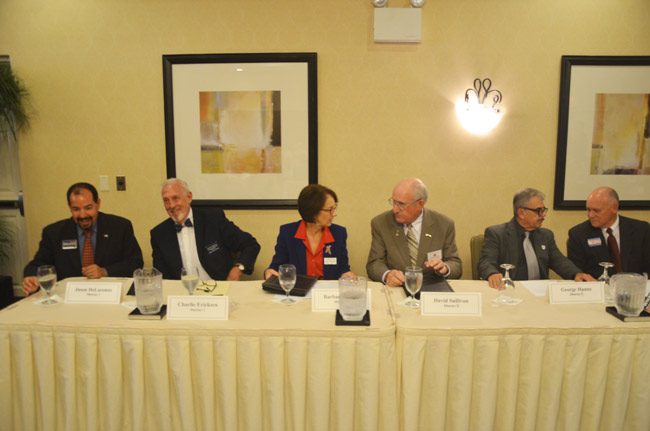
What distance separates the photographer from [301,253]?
2938 mm

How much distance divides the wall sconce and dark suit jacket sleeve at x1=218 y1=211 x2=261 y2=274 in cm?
198

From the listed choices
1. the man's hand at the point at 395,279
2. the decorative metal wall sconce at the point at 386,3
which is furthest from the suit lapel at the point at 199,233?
the decorative metal wall sconce at the point at 386,3

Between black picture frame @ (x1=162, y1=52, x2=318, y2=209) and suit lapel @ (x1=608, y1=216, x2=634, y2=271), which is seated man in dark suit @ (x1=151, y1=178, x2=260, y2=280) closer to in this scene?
black picture frame @ (x1=162, y1=52, x2=318, y2=209)

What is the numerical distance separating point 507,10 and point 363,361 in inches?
124

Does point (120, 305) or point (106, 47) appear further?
point (106, 47)

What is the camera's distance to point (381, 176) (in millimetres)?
4023

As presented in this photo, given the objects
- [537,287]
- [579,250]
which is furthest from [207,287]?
[579,250]

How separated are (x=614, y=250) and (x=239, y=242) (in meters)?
2.40

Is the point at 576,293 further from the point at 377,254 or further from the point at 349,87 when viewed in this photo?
the point at 349,87

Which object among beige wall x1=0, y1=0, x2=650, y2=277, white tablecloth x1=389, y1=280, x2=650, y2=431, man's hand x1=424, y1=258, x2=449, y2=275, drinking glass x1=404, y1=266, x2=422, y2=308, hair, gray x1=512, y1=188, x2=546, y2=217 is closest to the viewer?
white tablecloth x1=389, y1=280, x2=650, y2=431

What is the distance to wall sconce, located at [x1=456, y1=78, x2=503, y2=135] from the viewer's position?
12.7 feet

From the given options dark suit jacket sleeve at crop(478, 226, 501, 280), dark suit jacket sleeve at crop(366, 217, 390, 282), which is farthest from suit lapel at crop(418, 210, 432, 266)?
dark suit jacket sleeve at crop(478, 226, 501, 280)

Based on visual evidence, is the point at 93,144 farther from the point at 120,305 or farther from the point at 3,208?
the point at 120,305

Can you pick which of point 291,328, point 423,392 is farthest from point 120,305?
point 423,392
